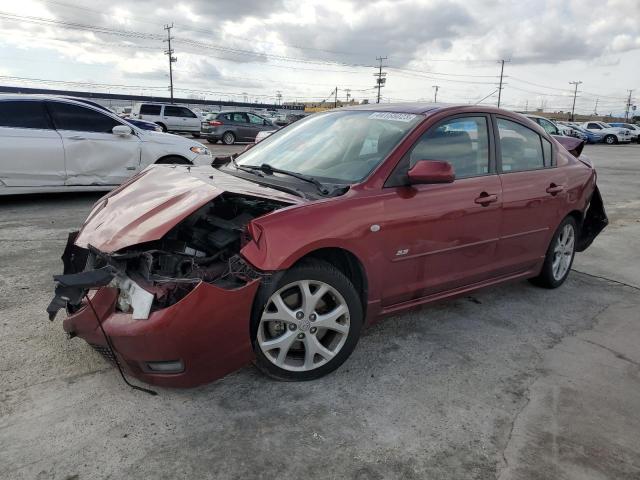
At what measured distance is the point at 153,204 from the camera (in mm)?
3068

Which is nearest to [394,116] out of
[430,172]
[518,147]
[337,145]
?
[337,145]

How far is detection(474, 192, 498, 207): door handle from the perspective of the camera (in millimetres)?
3652

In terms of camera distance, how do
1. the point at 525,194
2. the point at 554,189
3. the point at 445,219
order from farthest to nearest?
the point at 554,189 < the point at 525,194 < the point at 445,219

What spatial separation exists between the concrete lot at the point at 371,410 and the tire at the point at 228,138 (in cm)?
1985

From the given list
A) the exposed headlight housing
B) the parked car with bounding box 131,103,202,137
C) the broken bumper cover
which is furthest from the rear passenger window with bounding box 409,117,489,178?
the parked car with bounding box 131,103,202,137

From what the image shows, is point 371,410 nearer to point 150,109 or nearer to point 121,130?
point 121,130

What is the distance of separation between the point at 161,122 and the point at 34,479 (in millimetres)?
24997

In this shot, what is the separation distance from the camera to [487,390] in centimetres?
298

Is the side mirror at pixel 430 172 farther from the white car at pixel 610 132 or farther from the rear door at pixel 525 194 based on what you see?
the white car at pixel 610 132

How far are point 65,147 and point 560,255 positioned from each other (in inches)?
253

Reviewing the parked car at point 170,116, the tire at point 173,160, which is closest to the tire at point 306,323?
the tire at point 173,160

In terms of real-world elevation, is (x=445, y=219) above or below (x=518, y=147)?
below

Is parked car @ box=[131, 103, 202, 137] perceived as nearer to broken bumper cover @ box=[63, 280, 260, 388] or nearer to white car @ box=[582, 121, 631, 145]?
broken bumper cover @ box=[63, 280, 260, 388]

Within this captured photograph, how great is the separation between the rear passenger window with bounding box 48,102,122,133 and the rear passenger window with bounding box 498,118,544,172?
591 centimetres
